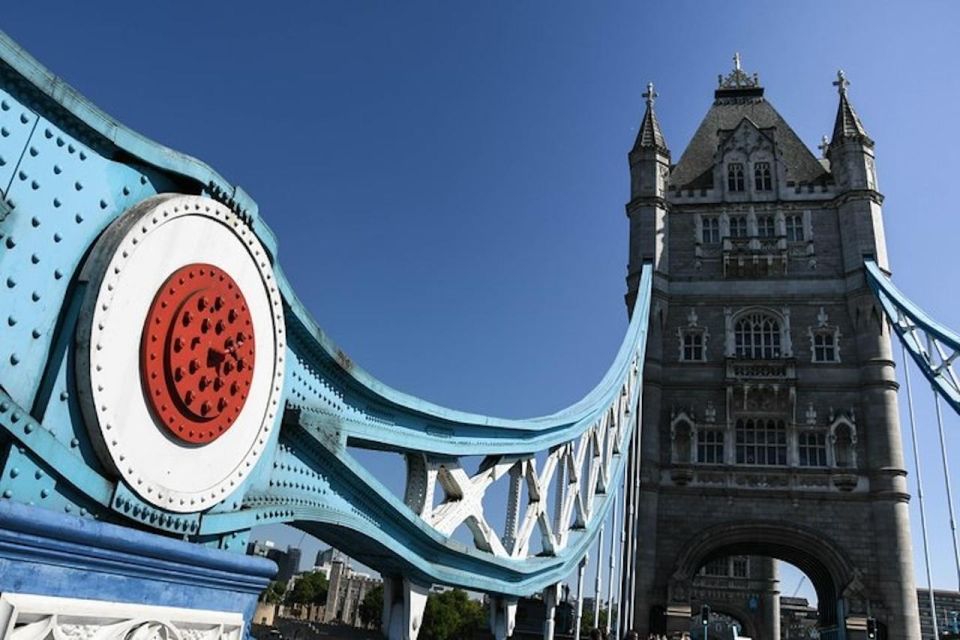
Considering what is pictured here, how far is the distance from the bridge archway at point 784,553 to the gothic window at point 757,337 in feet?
18.2

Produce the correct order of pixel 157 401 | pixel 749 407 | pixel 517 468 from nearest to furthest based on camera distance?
pixel 157 401 → pixel 517 468 → pixel 749 407

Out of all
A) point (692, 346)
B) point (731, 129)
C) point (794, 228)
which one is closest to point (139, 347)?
point (692, 346)

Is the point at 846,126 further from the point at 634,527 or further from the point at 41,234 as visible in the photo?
the point at 41,234

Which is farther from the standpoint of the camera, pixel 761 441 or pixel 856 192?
pixel 856 192

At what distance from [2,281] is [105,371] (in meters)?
0.54

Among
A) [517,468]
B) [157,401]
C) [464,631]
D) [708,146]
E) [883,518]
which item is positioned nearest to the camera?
[157,401]

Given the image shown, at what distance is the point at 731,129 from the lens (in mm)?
30719

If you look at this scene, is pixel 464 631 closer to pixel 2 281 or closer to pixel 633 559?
pixel 633 559

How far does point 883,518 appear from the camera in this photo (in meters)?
21.8

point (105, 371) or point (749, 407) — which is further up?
point (749, 407)

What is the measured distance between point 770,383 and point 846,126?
10.3m

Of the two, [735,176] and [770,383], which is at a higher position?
[735,176]

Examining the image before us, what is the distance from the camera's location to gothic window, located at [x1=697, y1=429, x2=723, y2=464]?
78.5ft

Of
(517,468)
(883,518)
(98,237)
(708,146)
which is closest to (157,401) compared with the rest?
(98,237)
